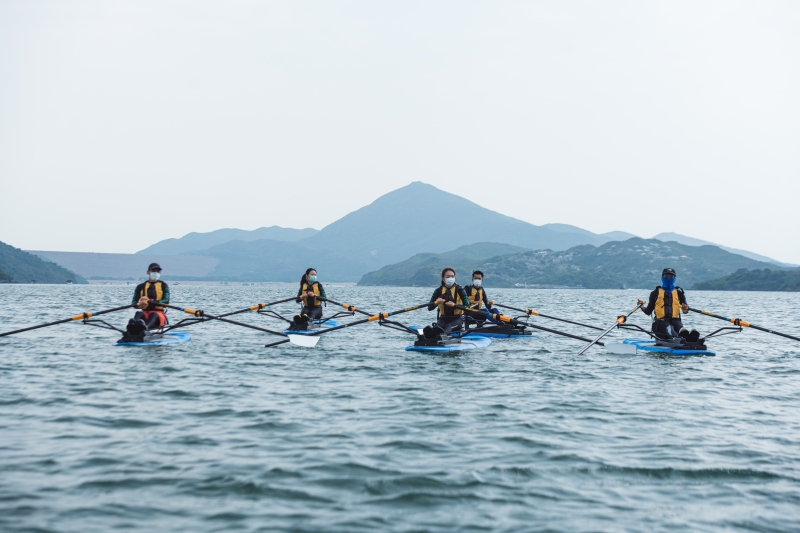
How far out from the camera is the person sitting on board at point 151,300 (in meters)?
22.7

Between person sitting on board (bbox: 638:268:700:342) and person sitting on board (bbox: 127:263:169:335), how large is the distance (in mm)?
16256

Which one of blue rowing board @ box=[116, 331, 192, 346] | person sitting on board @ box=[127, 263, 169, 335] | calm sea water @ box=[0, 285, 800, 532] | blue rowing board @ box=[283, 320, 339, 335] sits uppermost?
person sitting on board @ box=[127, 263, 169, 335]

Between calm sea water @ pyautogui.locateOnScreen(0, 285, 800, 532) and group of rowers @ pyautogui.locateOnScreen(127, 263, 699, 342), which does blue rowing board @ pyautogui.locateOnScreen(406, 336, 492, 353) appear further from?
calm sea water @ pyautogui.locateOnScreen(0, 285, 800, 532)

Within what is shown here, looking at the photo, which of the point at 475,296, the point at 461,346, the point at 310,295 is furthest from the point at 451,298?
the point at 310,295

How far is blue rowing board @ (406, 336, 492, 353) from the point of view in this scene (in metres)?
21.6

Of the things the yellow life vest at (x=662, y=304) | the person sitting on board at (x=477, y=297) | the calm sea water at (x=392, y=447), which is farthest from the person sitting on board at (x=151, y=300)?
the yellow life vest at (x=662, y=304)

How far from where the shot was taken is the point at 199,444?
407 inches

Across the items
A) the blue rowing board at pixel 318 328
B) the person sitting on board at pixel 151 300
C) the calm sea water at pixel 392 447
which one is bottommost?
the calm sea water at pixel 392 447

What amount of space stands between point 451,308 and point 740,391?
9.50m

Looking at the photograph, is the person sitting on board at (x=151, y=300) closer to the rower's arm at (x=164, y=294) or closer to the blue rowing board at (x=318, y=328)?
the rower's arm at (x=164, y=294)

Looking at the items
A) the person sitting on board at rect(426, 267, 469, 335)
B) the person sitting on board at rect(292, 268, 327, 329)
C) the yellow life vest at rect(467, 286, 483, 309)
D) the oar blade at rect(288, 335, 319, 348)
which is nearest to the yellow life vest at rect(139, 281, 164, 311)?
the oar blade at rect(288, 335, 319, 348)

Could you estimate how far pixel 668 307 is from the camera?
75.0 ft

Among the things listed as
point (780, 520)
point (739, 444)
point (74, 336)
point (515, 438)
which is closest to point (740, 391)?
point (739, 444)

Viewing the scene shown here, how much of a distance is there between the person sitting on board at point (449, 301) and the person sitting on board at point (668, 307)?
5971 millimetres
